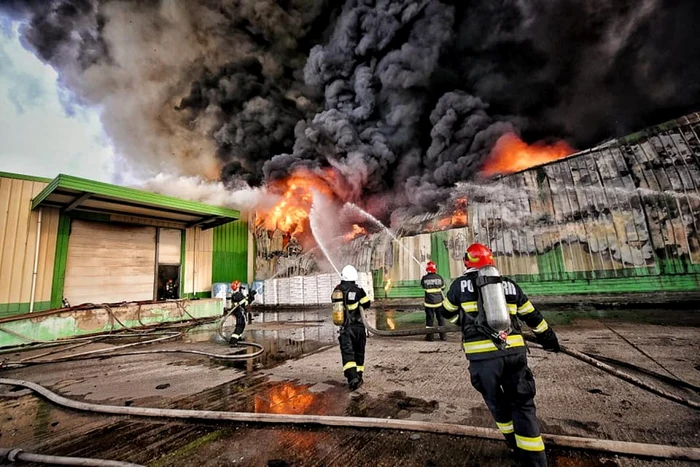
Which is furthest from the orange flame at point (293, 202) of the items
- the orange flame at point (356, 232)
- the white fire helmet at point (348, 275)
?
the white fire helmet at point (348, 275)

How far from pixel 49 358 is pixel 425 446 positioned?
25.5 ft

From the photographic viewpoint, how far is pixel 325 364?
4.89 meters

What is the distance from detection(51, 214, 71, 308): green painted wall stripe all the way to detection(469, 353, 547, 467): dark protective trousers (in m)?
14.8

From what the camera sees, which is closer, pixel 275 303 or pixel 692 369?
pixel 692 369

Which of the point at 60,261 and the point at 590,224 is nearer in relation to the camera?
the point at 590,224

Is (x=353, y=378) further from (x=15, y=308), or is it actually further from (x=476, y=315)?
(x=15, y=308)

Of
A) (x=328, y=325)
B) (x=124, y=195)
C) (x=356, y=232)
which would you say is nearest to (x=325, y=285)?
(x=328, y=325)

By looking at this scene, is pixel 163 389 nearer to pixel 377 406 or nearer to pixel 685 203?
pixel 377 406

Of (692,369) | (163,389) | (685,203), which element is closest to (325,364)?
(163,389)

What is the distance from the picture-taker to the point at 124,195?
10.9m

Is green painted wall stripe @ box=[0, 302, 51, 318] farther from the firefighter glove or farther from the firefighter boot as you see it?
the firefighter glove

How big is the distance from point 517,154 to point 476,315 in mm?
21367

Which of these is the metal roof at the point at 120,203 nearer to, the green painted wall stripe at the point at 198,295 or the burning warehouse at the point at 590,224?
the green painted wall stripe at the point at 198,295

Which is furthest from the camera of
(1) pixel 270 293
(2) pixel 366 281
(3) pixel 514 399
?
(1) pixel 270 293
